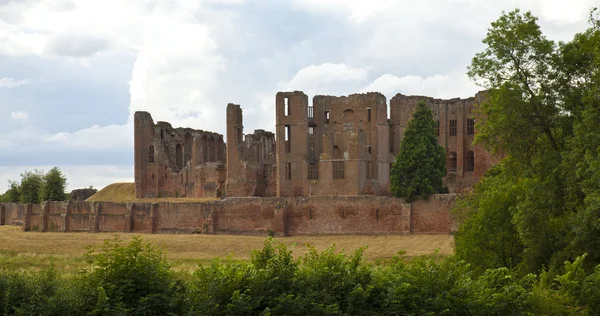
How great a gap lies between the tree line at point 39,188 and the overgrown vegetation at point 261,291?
68.7 metres

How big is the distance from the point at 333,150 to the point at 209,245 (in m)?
16.5

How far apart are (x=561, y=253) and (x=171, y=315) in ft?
50.5

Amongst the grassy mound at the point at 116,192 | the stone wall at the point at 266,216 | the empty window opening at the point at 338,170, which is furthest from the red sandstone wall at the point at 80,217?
the empty window opening at the point at 338,170

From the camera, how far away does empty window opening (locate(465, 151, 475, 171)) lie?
72475mm

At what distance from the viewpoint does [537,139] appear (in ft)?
96.5

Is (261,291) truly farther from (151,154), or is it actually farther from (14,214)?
(14,214)

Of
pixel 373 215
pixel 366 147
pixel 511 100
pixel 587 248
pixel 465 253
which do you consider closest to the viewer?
pixel 587 248

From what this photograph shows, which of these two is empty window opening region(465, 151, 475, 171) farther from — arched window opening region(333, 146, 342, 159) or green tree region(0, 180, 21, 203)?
green tree region(0, 180, 21, 203)

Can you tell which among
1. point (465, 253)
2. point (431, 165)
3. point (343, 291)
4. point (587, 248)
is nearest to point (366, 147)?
point (431, 165)

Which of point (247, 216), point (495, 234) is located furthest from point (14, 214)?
point (495, 234)

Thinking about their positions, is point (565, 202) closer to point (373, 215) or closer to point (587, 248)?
point (587, 248)

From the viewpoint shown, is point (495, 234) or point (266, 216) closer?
point (495, 234)

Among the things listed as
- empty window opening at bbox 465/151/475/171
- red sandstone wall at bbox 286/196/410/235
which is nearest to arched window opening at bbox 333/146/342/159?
red sandstone wall at bbox 286/196/410/235

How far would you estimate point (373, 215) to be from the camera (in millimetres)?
55469
